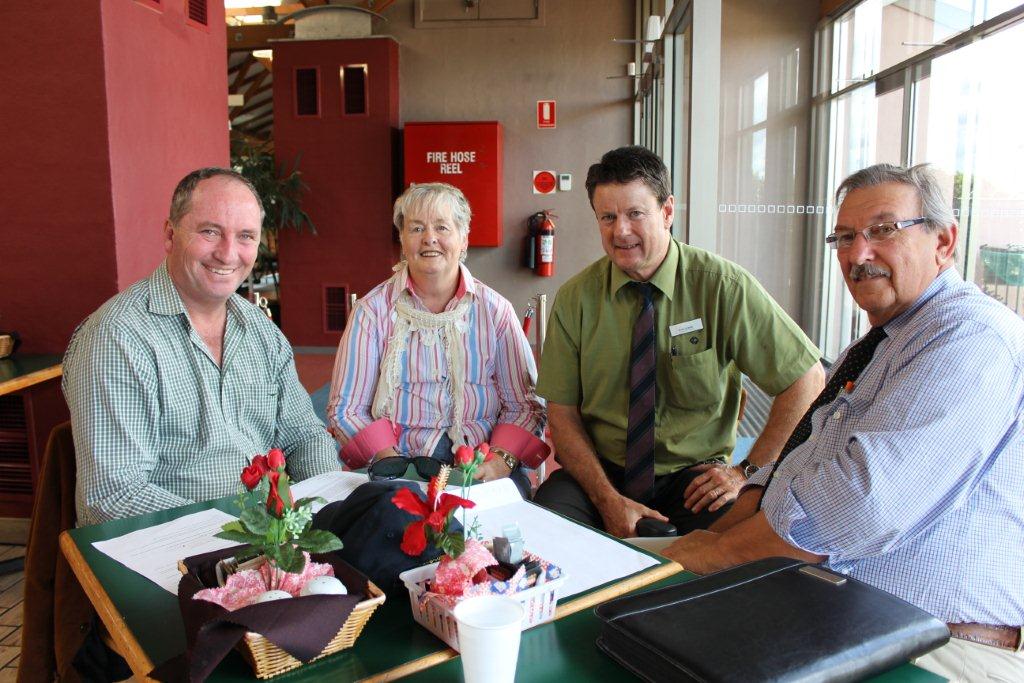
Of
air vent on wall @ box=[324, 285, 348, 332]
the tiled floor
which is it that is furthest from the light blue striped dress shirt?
air vent on wall @ box=[324, 285, 348, 332]

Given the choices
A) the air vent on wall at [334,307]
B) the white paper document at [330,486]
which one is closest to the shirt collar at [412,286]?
the white paper document at [330,486]

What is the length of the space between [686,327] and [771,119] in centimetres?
325

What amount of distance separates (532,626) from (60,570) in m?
1.21

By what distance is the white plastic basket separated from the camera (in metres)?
1.07

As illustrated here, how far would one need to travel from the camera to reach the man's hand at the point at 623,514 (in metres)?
2.24

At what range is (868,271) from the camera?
1.59 meters

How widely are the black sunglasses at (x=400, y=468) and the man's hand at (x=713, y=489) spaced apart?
0.79 metres

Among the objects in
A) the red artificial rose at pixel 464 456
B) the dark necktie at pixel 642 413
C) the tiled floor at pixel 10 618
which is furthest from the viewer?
the tiled floor at pixel 10 618

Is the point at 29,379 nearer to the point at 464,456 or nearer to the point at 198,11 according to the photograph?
the point at 198,11

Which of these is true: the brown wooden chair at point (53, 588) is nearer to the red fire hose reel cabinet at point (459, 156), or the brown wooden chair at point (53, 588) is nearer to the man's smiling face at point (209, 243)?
the man's smiling face at point (209, 243)

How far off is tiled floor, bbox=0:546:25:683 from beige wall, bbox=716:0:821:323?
384 cm

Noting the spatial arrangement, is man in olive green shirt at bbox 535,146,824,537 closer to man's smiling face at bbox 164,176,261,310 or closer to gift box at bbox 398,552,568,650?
man's smiling face at bbox 164,176,261,310

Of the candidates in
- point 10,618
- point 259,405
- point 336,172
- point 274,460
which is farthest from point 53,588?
point 336,172

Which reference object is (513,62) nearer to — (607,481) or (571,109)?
(571,109)
